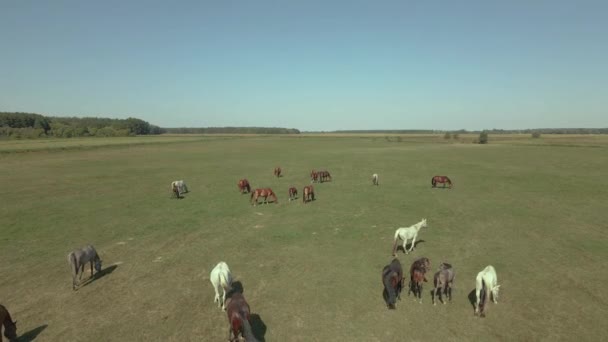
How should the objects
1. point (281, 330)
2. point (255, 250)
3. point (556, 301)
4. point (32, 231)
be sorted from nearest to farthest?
point (281, 330), point (556, 301), point (255, 250), point (32, 231)

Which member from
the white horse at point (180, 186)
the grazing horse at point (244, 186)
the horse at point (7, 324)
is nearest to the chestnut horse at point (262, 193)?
the grazing horse at point (244, 186)

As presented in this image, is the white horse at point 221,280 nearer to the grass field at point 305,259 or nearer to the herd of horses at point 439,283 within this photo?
the grass field at point 305,259

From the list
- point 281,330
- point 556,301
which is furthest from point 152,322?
point 556,301

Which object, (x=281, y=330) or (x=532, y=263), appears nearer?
(x=281, y=330)

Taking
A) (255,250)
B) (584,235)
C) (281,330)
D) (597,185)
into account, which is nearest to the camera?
(281,330)

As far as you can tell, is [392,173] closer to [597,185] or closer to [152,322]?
[597,185]

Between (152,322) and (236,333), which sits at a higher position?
(236,333)
